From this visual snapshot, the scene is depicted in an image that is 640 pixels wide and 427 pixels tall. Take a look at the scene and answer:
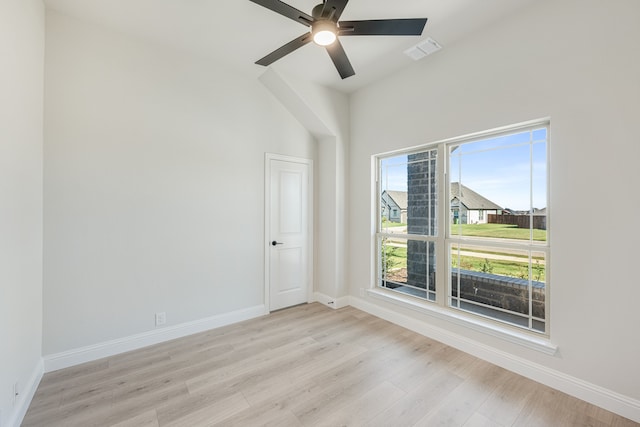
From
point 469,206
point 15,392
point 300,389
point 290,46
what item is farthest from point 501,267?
point 15,392

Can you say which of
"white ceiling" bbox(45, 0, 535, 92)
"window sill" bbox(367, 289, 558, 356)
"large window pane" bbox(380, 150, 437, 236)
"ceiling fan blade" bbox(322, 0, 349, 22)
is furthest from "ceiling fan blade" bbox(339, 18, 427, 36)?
"window sill" bbox(367, 289, 558, 356)

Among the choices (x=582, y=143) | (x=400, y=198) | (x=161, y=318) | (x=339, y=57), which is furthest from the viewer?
(x=400, y=198)

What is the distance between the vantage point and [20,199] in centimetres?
190

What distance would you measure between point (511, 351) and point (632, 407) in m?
0.72

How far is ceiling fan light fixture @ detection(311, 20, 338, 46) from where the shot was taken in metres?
1.92

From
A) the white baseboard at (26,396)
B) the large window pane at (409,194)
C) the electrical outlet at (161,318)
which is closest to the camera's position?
the white baseboard at (26,396)

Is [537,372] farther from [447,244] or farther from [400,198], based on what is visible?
[400,198]

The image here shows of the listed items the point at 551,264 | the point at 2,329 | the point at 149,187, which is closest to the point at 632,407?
the point at 551,264

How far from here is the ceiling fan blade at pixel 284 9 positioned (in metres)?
1.75

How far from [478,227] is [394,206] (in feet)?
3.56

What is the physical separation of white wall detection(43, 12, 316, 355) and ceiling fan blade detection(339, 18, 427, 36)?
6.23 feet

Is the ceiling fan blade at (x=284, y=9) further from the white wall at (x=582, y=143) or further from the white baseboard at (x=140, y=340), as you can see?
the white baseboard at (x=140, y=340)

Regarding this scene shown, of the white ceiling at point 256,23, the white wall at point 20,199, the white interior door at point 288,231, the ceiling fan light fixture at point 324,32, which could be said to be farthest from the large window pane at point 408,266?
the white wall at point 20,199

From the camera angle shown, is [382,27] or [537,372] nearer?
[382,27]
